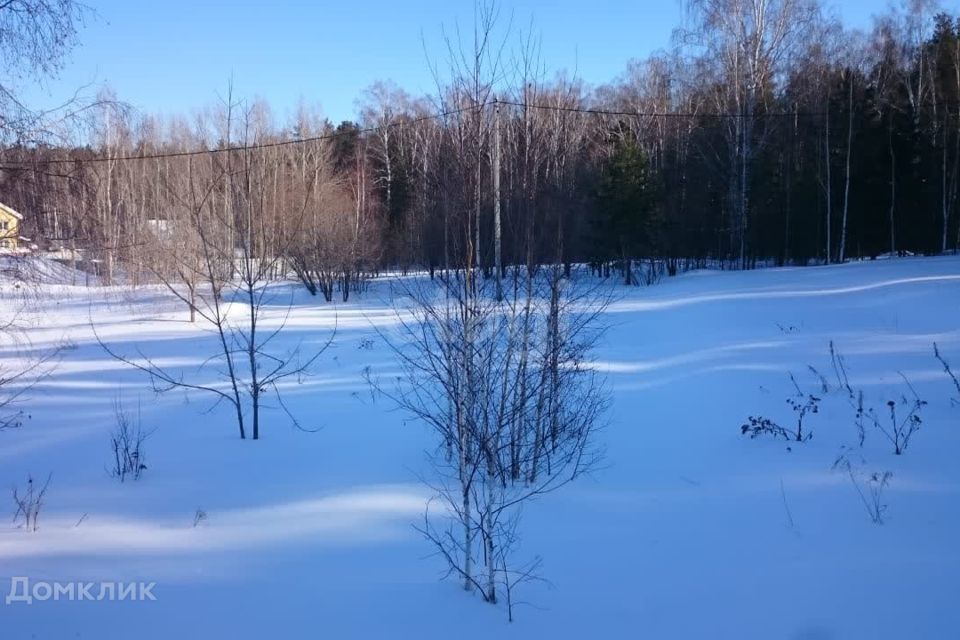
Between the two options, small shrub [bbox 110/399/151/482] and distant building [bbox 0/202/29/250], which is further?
small shrub [bbox 110/399/151/482]

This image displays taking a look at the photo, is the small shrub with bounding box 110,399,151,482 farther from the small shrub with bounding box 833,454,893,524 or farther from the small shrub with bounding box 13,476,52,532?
the small shrub with bounding box 833,454,893,524

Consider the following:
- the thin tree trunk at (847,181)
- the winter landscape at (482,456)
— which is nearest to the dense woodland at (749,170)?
the thin tree trunk at (847,181)

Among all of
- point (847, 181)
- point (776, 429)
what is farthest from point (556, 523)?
point (847, 181)

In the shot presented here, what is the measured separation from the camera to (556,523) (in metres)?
4.97

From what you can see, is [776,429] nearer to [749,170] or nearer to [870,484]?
[870,484]

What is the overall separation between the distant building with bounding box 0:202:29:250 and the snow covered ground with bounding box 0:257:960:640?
80 centimetres

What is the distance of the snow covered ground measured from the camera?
3.61 meters

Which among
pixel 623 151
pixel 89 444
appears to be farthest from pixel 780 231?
pixel 89 444

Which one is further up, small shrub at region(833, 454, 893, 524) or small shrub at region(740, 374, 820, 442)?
small shrub at region(740, 374, 820, 442)

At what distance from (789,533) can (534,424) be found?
2.37 meters

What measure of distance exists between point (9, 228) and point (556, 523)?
4719 millimetres

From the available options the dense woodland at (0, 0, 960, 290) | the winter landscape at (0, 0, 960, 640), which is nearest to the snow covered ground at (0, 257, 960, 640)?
the winter landscape at (0, 0, 960, 640)

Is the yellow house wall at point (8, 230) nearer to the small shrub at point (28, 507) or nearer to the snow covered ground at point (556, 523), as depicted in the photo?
the snow covered ground at point (556, 523)

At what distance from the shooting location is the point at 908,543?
169 inches
